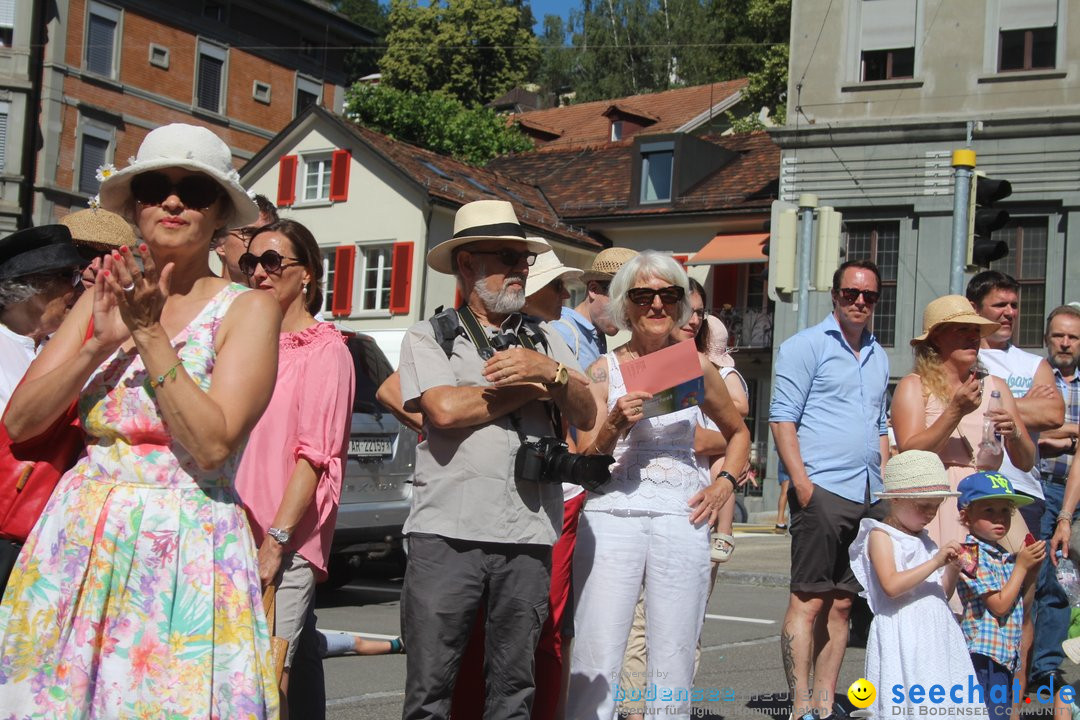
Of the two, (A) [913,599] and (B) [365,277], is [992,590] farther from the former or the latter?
(B) [365,277]

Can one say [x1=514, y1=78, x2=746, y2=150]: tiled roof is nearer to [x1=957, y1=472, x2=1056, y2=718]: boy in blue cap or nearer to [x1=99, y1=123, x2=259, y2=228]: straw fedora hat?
[x1=957, y1=472, x2=1056, y2=718]: boy in blue cap

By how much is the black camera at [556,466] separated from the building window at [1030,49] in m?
24.1

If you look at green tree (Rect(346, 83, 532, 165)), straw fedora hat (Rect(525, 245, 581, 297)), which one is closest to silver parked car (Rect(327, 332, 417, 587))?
straw fedora hat (Rect(525, 245, 581, 297))

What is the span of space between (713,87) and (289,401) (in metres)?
54.4

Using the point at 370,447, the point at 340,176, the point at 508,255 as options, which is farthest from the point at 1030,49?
the point at 508,255

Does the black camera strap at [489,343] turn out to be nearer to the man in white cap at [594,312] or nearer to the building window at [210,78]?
the man in white cap at [594,312]

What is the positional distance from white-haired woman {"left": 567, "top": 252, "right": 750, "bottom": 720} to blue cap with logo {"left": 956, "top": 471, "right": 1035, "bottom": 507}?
4.06 ft

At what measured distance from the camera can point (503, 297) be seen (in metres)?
4.68

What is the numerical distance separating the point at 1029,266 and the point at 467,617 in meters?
23.9

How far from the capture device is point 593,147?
43.5 metres

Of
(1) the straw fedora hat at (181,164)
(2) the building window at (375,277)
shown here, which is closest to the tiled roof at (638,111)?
(2) the building window at (375,277)

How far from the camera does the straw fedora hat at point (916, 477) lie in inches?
214

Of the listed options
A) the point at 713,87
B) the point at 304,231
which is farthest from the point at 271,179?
the point at 304,231

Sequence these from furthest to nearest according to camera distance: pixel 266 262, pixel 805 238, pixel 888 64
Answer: pixel 888 64 → pixel 805 238 → pixel 266 262
